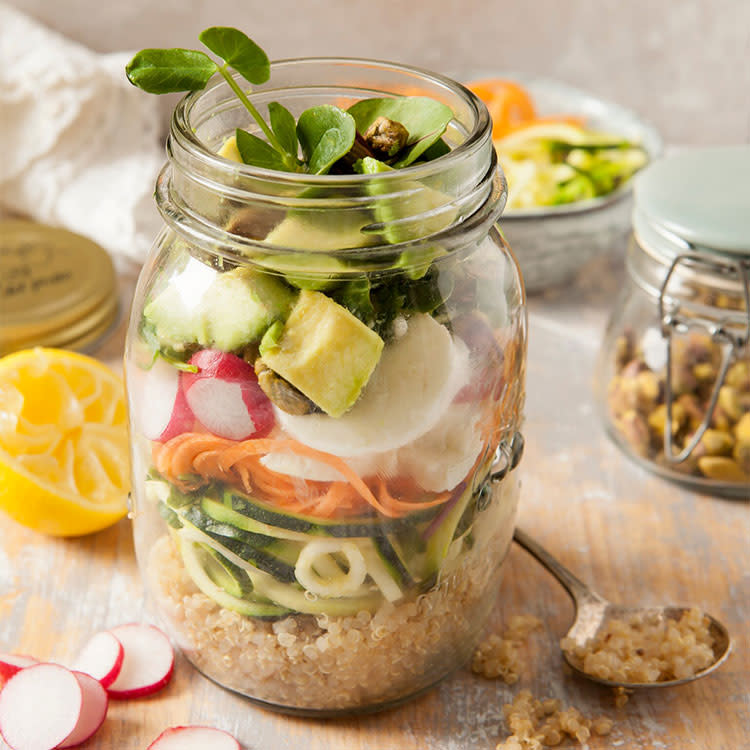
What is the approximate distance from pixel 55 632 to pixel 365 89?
0.58m

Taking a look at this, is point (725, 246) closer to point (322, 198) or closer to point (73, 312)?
point (322, 198)

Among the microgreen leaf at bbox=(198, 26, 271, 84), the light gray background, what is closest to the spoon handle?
the microgreen leaf at bbox=(198, 26, 271, 84)

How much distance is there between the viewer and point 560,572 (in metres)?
0.99

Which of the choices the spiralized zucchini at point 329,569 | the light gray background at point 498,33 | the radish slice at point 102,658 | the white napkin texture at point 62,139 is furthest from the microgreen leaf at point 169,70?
the light gray background at point 498,33

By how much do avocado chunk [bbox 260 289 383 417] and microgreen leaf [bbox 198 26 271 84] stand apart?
0.18 meters

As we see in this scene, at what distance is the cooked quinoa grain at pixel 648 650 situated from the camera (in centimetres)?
88

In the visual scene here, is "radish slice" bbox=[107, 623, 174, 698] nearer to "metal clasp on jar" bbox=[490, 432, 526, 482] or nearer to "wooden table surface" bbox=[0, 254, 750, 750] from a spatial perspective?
"wooden table surface" bbox=[0, 254, 750, 750]

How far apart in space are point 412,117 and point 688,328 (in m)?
0.48

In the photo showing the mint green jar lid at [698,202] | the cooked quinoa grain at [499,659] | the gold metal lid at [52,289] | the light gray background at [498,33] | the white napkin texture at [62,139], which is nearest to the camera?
the cooked quinoa grain at [499,659]

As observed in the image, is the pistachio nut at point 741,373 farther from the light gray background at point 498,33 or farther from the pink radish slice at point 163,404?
the light gray background at point 498,33

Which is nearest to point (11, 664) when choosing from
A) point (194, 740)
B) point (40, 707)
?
point (40, 707)

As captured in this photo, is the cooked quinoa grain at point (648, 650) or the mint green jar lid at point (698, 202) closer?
the cooked quinoa grain at point (648, 650)

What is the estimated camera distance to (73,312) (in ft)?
4.43

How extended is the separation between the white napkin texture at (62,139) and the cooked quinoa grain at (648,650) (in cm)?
94
